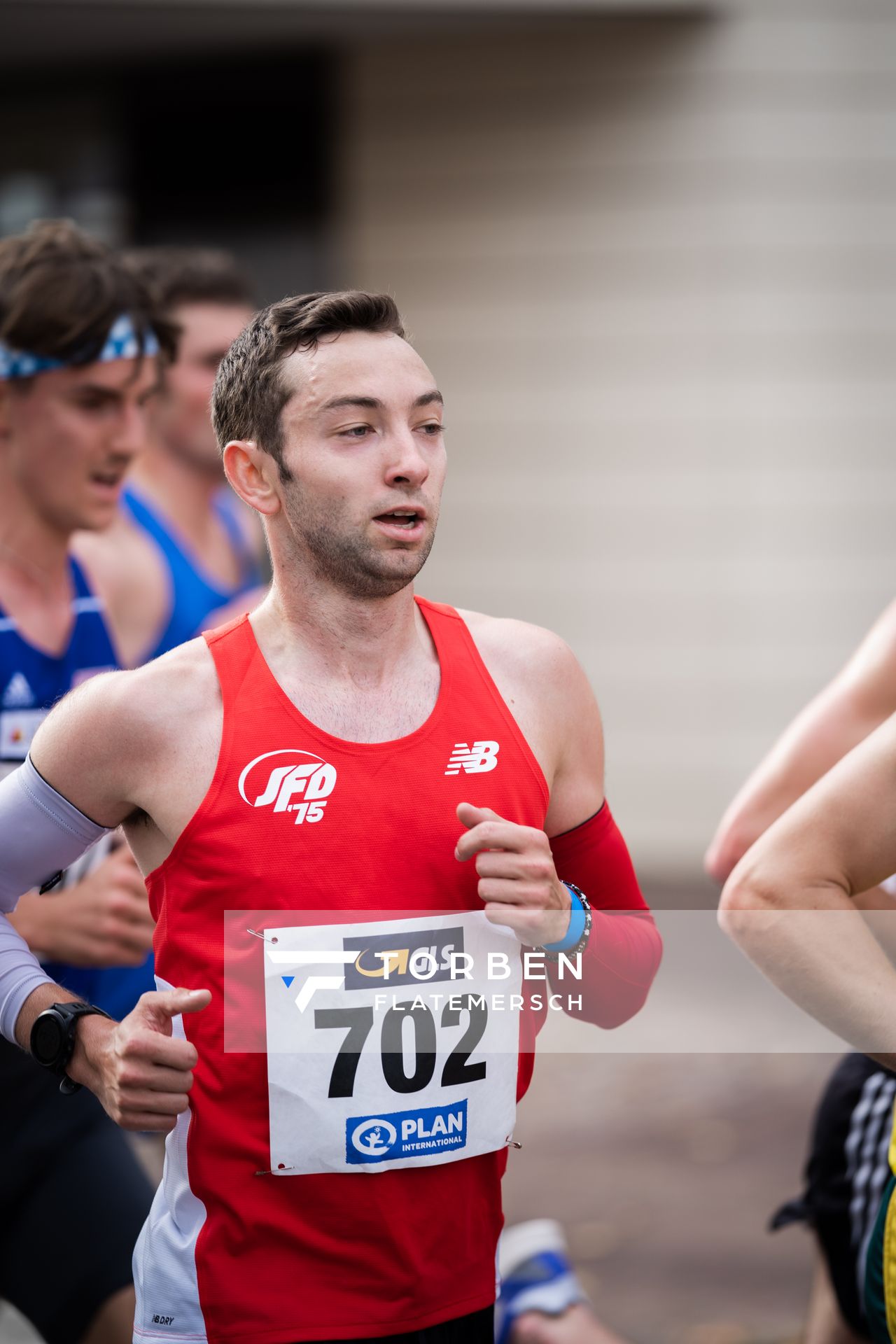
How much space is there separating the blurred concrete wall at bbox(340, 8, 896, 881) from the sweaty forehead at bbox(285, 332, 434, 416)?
604 centimetres

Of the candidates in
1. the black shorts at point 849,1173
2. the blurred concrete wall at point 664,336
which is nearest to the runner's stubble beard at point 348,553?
the black shorts at point 849,1173

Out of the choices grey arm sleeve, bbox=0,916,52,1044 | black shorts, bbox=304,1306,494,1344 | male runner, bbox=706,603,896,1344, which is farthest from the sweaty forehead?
black shorts, bbox=304,1306,494,1344

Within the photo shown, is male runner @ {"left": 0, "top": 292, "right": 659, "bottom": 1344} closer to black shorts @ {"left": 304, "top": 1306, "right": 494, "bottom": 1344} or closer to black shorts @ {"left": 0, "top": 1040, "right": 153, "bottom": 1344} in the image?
black shorts @ {"left": 304, "top": 1306, "right": 494, "bottom": 1344}

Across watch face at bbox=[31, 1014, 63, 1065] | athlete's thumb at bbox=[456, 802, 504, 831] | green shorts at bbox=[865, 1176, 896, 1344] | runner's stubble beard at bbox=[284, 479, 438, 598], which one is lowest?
green shorts at bbox=[865, 1176, 896, 1344]

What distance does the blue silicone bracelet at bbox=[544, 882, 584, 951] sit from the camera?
208 centimetres

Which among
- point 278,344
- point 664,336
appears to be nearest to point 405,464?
point 278,344

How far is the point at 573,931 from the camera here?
2.09 metres

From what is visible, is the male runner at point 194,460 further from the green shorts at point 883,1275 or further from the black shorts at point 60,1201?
the green shorts at point 883,1275

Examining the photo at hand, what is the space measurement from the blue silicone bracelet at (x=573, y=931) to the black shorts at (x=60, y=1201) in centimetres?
111

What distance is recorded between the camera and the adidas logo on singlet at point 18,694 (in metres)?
2.85

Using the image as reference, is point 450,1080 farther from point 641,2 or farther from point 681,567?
point 641,2

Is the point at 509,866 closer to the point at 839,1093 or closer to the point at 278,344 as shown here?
the point at 278,344

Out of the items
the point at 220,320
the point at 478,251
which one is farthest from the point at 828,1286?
the point at 478,251

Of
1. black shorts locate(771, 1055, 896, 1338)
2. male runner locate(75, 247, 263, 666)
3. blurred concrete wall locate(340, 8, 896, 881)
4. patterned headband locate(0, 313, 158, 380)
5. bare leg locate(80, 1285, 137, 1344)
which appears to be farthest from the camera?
blurred concrete wall locate(340, 8, 896, 881)
